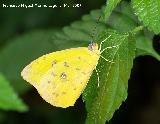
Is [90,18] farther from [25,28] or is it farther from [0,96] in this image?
[25,28]

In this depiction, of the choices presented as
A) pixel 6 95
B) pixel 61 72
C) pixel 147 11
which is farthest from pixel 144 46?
pixel 6 95

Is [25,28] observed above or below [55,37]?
below

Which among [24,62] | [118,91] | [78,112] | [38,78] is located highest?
[118,91]

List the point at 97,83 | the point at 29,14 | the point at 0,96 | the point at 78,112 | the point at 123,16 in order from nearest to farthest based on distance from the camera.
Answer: the point at 97,83 < the point at 123,16 < the point at 0,96 < the point at 78,112 < the point at 29,14

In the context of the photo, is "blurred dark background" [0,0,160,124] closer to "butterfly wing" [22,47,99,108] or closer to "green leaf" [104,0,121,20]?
"butterfly wing" [22,47,99,108]

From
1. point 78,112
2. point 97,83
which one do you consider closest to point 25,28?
point 78,112
